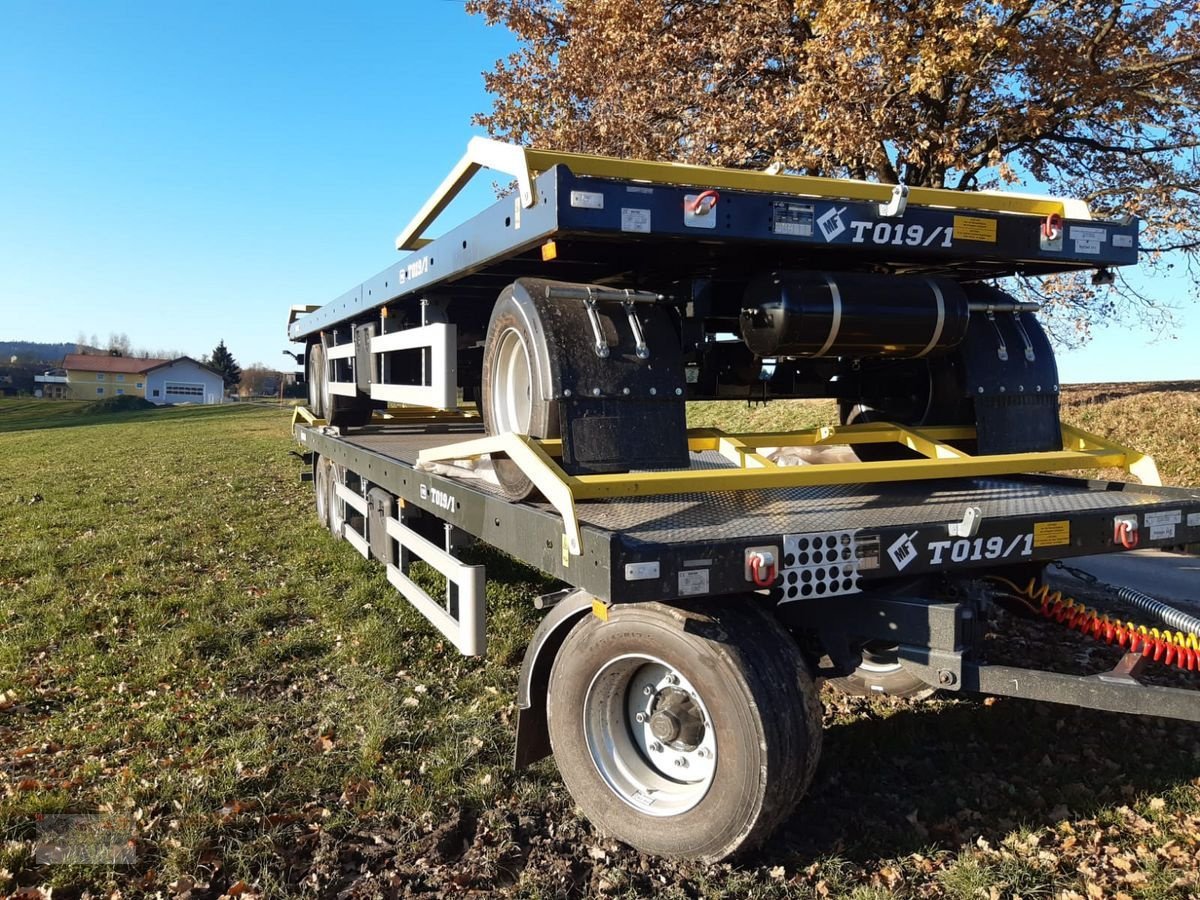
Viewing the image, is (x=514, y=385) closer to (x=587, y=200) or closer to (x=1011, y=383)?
(x=587, y=200)

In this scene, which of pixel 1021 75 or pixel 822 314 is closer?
pixel 822 314

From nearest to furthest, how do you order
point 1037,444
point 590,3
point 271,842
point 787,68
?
point 271,842 → point 1037,444 → point 787,68 → point 590,3

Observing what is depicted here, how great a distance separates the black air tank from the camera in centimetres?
346

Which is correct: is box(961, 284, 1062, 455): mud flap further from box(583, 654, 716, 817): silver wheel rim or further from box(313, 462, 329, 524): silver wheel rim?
box(313, 462, 329, 524): silver wheel rim

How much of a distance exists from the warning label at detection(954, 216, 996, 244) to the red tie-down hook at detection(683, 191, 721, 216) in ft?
3.62

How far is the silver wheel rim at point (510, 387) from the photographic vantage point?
12.6ft

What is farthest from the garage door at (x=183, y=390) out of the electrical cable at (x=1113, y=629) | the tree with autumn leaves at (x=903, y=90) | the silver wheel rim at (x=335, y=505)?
the electrical cable at (x=1113, y=629)

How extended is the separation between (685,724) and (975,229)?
89.9 inches

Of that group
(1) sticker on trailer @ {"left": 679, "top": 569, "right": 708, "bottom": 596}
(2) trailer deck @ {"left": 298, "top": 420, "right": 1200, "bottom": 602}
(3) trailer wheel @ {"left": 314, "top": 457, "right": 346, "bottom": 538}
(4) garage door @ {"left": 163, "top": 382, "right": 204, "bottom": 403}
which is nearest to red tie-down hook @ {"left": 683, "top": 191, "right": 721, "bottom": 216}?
(2) trailer deck @ {"left": 298, "top": 420, "right": 1200, "bottom": 602}

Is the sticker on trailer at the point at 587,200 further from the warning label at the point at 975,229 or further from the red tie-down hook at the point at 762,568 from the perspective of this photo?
the warning label at the point at 975,229

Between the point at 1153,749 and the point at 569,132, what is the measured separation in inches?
446

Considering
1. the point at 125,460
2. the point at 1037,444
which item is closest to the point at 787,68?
the point at 1037,444

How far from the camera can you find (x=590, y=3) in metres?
12.9

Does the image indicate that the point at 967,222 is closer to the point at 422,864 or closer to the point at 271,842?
the point at 422,864
